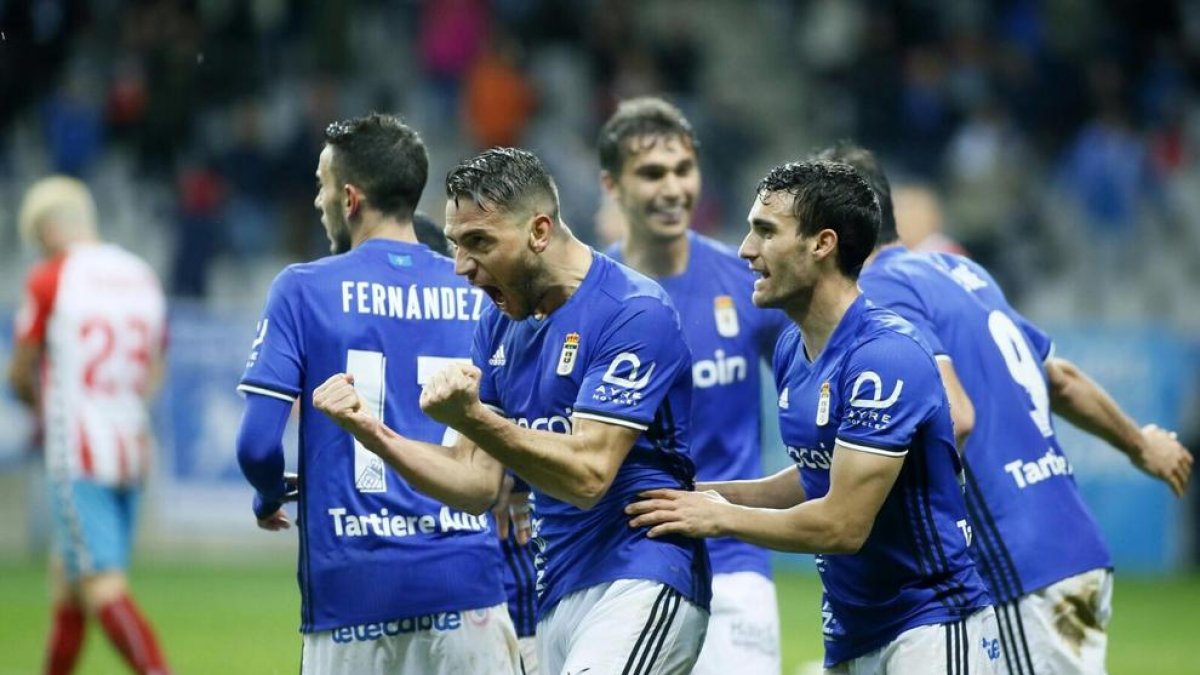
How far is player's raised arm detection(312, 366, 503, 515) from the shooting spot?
17.2 ft

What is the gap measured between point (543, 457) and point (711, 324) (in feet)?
8.02

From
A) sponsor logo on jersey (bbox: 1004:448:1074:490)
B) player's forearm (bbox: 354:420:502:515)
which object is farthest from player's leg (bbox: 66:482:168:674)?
sponsor logo on jersey (bbox: 1004:448:1074:490)

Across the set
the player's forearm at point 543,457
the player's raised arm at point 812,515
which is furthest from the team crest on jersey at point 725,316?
the player's forearm at point 543,457

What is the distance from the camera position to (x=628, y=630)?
17.4 feet

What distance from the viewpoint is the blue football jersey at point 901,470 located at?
528 cm

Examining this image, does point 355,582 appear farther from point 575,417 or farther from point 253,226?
point 253,226

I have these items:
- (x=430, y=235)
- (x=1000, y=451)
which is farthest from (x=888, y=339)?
(x=430, y=235)

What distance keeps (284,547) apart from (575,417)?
1197 cm

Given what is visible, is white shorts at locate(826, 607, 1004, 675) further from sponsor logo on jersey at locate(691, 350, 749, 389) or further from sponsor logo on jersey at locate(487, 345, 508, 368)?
sponsor logo on jersey at locate(691, 350, 749, 389)

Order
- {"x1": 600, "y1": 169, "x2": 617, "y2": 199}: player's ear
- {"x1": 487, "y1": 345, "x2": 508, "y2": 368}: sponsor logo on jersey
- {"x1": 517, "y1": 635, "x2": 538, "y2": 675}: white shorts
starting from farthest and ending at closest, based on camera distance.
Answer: {"x1": 600, "y1": 169, "x2": 617, "y2": 199}: player's ear < {"x1": 517, "y1": 635, "x2": 538, "y2": 675}: white shorts < {"x1": 487, "y1": 345, "x2": 508, "y2": 368}: sponsor logo on jersey

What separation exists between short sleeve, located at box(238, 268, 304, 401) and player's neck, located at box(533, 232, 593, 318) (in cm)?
87

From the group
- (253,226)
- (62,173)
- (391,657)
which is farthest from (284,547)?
(391,657)

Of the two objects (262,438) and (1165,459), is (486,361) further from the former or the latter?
(1165,459)

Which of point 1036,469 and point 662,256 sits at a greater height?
point 662,256
